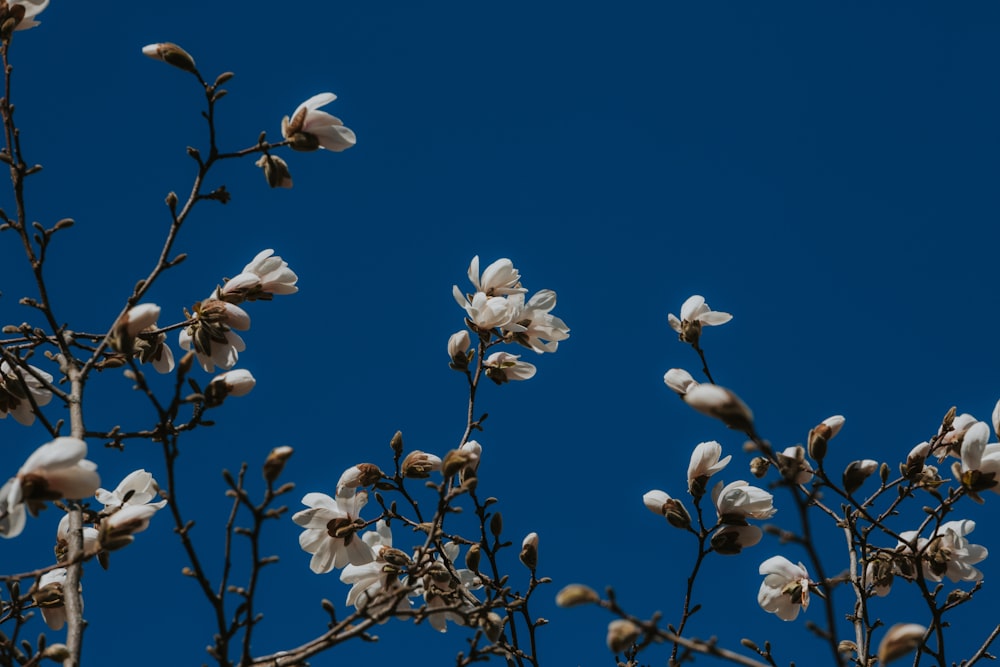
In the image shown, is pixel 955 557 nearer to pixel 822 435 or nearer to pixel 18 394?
pixel 822 435

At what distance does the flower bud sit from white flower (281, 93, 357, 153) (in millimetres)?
1333

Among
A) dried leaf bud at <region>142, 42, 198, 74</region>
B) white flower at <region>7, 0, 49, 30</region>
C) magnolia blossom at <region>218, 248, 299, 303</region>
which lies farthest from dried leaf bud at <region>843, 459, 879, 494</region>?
white flower at <region>7, 0, 49, 30</region>

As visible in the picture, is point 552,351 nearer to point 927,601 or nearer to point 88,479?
point 927,601

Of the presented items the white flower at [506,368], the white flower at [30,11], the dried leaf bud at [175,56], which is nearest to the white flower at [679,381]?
the white flower at [506,368]

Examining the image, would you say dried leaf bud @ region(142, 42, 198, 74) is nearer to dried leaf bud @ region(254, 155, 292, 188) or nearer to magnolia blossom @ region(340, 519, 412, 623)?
dried leaf bud @ region(254, 155, 292, 188)

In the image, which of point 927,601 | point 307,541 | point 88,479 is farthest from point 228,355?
point 927,601

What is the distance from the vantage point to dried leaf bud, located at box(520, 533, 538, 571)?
9.74 feet

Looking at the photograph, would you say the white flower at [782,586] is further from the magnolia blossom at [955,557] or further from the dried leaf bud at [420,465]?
the dried leaf bud at [420,465]

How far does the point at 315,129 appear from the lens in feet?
9.03

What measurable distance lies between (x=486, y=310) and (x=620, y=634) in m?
1.55

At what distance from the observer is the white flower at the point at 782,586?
11.1 ft

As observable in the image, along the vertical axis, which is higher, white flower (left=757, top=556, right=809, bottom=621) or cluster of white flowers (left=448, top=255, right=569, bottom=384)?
cluster of white flowers (left=448, top=255, right=569, bottom=384)

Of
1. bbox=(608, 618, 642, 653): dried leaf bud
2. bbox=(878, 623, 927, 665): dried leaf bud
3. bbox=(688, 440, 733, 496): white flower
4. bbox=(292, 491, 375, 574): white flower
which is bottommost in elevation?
bbox=(878, 623, 927, 665): dried leaf bud

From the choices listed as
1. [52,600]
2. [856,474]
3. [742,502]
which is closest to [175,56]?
[52,600]
